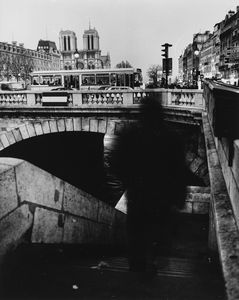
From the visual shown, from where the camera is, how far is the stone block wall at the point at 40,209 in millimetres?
3178

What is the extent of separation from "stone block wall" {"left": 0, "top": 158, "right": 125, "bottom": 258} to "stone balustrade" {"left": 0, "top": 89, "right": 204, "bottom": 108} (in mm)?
8476

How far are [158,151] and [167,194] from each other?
1664 millimetres

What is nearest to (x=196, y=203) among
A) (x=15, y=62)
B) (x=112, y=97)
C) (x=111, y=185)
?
(x=112, y=97)

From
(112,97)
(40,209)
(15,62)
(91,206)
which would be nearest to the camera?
(40,209)

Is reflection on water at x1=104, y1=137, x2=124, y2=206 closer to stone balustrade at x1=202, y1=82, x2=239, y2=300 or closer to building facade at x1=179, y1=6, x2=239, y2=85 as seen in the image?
building facade at x1=179, y1=6, x2=239, y2=85

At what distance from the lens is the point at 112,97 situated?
14.9 metres

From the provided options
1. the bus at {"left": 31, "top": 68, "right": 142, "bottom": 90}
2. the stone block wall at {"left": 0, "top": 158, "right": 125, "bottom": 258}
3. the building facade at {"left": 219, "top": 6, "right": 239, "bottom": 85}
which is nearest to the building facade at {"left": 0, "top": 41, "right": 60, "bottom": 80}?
the building facade at {"left": 219, "top": 6, "right": 239, "bottom": 85}

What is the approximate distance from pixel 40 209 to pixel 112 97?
11.6m

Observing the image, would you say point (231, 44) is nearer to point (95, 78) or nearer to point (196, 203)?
point (95, 78)

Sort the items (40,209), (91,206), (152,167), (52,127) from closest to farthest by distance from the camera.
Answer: (40,209) → (91,206) → (152,167) → (52,127)

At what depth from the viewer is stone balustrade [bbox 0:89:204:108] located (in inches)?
496

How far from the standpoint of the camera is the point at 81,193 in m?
4.52

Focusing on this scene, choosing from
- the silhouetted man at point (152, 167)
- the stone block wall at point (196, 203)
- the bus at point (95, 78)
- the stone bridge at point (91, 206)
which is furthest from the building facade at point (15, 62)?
the stone bridge at point (91, 206)

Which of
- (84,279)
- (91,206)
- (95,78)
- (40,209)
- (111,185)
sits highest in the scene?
(95,78)
